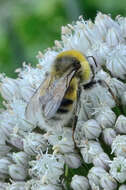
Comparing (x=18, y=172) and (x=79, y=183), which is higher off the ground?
(x=18, y=172)

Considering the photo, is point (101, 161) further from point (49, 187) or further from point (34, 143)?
point (34, 143)

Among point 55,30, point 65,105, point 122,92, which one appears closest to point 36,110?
point 65,105

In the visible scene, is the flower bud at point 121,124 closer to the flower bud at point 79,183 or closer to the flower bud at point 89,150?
the flower bud at point 89,150

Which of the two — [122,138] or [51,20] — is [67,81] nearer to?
[122,138]

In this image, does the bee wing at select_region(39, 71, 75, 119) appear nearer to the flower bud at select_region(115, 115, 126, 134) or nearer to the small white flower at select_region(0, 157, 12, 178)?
the flower bud at select_region(115, 115, 126, 134)

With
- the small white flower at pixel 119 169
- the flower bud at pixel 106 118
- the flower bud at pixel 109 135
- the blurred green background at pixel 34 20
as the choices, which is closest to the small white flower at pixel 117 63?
the flower bud at pixel 106 118

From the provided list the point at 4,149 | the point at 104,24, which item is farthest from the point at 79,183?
the point at 104,24
